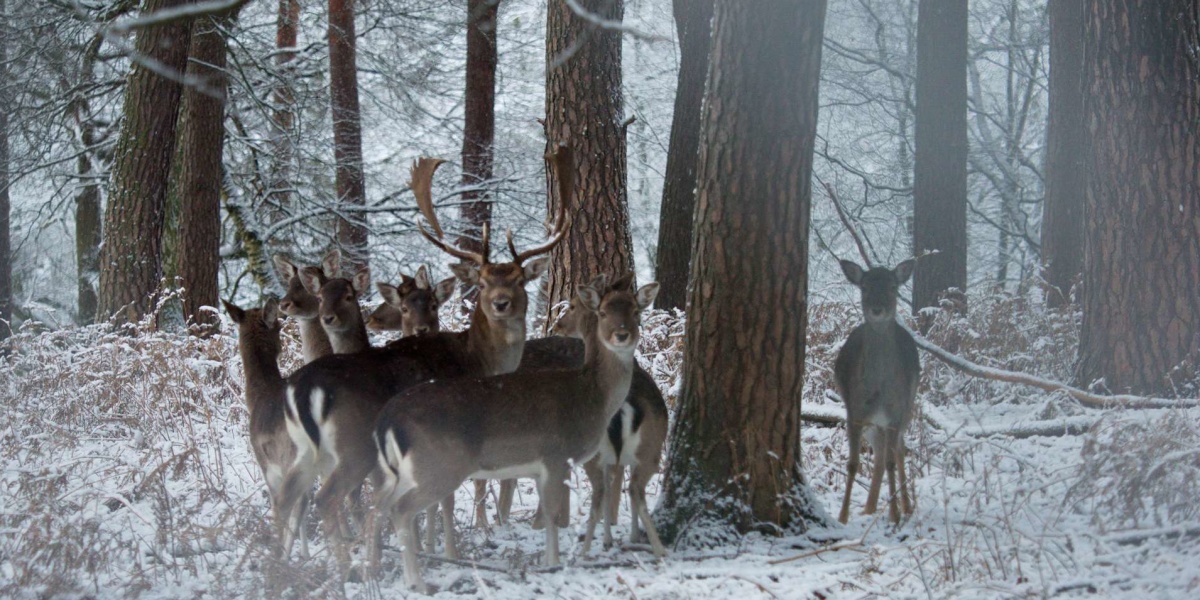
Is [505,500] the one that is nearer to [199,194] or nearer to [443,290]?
[443,290]

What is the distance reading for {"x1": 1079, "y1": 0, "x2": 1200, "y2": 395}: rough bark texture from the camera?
7070 millimetres

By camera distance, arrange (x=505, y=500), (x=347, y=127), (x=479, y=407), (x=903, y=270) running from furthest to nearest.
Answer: (x=347, y=127), (x=903, y=270), (x=505, y=500), (x=479, y=407)

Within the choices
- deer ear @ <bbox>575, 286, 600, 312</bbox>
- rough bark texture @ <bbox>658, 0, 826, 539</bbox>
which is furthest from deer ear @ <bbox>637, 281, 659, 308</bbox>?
rough bark texture @ <bbox>658, 0, 826, 539</bbox>

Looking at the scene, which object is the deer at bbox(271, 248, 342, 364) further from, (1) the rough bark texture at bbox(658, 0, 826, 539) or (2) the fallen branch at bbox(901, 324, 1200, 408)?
(2) the fallen branch at bbox(901, 324, 1200, 408)

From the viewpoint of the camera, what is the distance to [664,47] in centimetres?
2061

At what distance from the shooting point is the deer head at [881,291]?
6.53 metres

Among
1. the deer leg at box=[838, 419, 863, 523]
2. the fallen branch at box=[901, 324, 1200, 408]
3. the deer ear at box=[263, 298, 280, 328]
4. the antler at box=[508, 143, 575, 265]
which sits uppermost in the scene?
the antler at box=[508, 143, 575, 265]

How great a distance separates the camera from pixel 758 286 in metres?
5.67

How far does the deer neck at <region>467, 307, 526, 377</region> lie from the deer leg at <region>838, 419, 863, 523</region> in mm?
1945

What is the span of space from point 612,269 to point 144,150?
192 inches

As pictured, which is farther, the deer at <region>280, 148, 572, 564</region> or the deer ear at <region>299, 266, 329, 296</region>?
the deer ear at <region>299, 266, 329, 296</region>

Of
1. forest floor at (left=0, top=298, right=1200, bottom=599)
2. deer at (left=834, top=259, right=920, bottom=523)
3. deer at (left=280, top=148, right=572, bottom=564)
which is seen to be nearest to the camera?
forest floor at (left=0, top=298, right=1200, bottom=599)

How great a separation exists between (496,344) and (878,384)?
218 centimetres

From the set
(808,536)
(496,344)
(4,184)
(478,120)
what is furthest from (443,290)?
(4,184)
